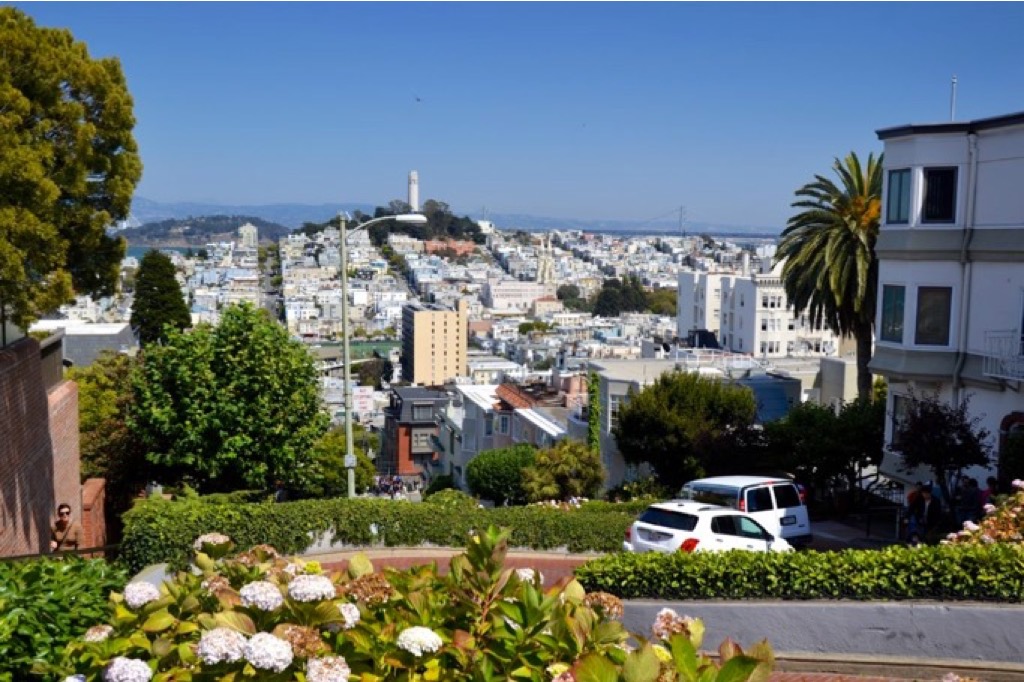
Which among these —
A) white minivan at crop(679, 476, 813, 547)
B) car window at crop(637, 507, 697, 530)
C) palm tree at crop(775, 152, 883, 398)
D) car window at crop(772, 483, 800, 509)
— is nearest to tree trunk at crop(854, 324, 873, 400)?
palm tree at crop(775, 152, 883, 398)

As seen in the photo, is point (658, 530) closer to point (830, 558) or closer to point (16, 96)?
point (830, 558)

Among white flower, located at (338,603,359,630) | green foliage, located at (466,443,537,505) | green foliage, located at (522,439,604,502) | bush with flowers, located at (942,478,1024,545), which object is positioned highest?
white flower, located at (338,603,359,630)

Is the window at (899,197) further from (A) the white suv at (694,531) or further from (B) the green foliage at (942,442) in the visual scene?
(A) the white suv at (694,531)

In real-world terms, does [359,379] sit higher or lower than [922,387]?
lower

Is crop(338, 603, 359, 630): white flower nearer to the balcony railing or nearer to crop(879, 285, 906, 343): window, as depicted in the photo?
the balcony railing

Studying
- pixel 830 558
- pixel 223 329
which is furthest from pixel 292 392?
→ pixel 830 558

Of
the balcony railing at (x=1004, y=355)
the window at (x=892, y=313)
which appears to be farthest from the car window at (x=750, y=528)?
the window at (x=892, y=313)

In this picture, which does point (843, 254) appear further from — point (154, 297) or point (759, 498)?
point (154, 297)
